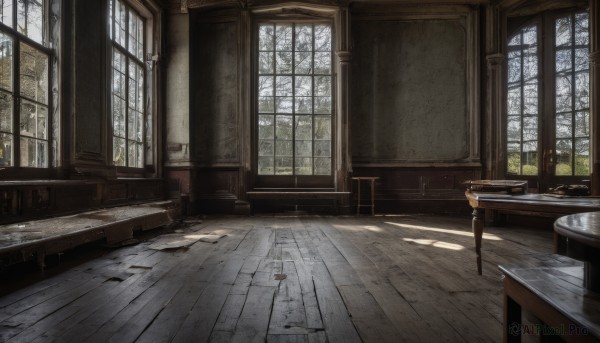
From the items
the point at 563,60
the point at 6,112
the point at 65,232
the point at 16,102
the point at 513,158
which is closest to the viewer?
the point at 65,232

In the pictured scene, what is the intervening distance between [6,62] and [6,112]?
46 centimetres

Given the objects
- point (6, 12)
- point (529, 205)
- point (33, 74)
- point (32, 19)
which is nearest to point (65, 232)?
point (33, 74)

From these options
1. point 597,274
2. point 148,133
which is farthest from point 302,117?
point 597,274

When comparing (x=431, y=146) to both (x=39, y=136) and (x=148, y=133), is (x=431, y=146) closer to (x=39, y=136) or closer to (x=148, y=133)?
(x=148, y=133)

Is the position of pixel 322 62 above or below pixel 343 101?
above

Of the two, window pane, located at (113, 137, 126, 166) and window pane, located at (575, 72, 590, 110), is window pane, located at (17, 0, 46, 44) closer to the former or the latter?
window pane, located at (113, 137, 126, 166)

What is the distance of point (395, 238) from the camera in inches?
160

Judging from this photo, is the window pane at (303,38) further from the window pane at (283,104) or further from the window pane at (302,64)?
the window pane at (283,104)

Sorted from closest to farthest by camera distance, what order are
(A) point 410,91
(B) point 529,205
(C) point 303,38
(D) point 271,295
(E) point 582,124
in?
(D) point 271,295 → (B) point 529,205 → (E) point 582,124 → (A) point 410,91 → (C) point 303,38

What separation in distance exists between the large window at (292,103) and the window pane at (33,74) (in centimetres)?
359

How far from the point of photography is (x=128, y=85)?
544cm

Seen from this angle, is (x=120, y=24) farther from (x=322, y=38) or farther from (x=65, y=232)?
(x=65, y=232)

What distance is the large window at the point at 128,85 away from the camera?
5047 millimetres

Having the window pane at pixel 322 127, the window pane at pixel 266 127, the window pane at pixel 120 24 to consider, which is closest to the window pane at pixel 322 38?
the window pane at pixel 322 127
